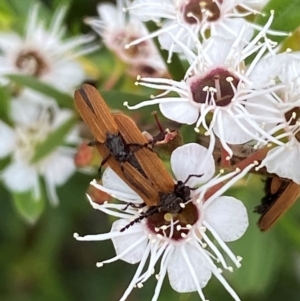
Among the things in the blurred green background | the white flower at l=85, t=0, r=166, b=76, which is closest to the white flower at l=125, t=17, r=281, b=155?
the white flower at l=85, t=0, r=166, b=76

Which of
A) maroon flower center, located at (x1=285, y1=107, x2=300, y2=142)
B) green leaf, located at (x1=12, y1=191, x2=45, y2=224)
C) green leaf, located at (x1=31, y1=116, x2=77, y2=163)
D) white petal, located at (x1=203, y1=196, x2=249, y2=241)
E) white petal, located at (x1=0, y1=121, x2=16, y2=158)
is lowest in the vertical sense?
green leaf, located at (x1=12, y1=191, x2=45, y2=224)

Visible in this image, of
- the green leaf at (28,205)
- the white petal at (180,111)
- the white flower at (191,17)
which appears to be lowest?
the green leaf at (28,205)

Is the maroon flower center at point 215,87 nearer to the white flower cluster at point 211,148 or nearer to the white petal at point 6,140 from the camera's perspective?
the white flower cluster at point 211,148

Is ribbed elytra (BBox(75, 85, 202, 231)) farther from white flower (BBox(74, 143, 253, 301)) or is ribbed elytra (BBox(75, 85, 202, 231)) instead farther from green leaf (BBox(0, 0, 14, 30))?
green leaf (BBox(0, 0, 14, 30))

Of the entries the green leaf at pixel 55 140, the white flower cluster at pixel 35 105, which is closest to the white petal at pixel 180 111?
the green leaf at pixel 55 140

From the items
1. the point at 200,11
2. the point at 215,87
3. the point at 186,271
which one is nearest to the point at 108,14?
the point at 200,11

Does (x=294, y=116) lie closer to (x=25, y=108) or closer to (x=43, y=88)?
(x=43, y=88)
